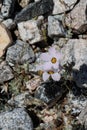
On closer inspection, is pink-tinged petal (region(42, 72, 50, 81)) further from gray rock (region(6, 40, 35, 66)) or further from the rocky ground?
gray rock (region(6, 40, 35, 66))

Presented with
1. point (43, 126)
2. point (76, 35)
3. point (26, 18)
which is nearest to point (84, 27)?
point (76, 35)

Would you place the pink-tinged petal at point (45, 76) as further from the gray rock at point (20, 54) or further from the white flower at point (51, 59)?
the gray rock at point (20, 54)

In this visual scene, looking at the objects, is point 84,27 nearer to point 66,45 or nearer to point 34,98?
point 66,45

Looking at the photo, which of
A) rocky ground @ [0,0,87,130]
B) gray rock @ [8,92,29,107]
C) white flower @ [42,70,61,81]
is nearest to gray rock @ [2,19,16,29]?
rocky ground @ [0,0,87,130]

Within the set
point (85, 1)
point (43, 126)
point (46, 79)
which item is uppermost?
point (85, 1)

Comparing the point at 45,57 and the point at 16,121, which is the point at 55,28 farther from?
the point at 16,121

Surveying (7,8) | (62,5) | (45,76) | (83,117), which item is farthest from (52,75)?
(7,8)
